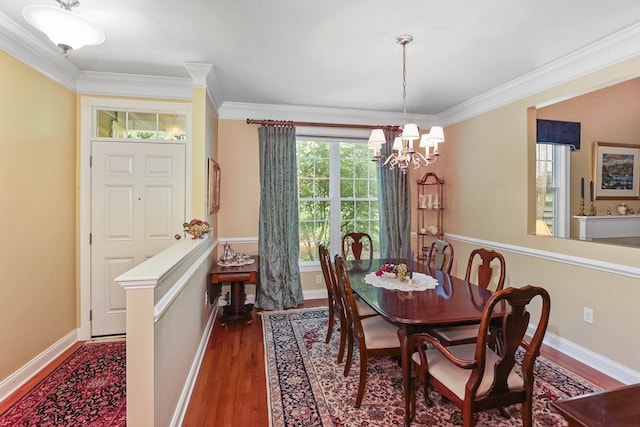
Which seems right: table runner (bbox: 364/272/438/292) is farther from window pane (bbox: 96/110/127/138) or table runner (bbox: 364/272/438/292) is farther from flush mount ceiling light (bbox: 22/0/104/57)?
window pane (bbox: 96/110/127/138)

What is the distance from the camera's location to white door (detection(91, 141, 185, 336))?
3133 millimetres

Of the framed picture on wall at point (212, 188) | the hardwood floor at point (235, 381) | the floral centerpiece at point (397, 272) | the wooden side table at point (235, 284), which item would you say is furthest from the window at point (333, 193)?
the floral centerpiece at point (397, 272)

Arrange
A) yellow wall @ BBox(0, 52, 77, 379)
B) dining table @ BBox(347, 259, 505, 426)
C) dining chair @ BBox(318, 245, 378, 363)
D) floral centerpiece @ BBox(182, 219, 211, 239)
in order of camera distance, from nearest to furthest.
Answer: dining table @ BBox(347, 259, 505, 426), yellow wall @ BBox(0, 52, 77, 379), dining chair @ BBox(318, 245, 378, 363), floral centerpiece @ BBox(182, 219, 211, 239)

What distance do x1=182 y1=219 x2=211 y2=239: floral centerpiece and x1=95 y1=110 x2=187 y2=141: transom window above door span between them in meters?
1.13

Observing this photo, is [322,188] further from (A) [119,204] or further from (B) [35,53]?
(B) [35,53]

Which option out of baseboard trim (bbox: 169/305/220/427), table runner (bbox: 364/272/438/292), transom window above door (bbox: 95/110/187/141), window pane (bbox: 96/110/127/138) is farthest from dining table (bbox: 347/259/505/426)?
window pane (bbox: 96/110/127/138)

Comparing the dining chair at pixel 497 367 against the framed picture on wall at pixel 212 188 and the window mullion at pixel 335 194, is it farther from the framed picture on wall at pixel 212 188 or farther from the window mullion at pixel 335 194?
the window mullion at pixel 335 194

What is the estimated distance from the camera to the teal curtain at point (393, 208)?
436 cm

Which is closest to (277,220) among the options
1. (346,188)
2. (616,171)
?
(346,188)

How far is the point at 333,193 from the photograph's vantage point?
4.46 meters

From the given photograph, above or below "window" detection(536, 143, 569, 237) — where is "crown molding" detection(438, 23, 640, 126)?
above

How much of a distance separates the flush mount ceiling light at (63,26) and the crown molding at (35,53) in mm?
931

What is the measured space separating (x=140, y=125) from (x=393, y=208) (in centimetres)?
326

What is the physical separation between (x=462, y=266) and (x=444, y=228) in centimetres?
61
